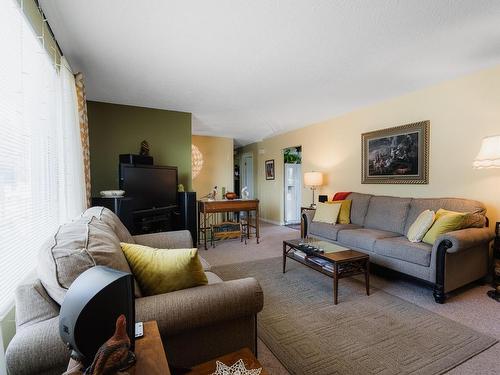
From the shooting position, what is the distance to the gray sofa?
2283 mm

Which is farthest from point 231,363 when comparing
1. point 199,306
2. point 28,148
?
point 28,148

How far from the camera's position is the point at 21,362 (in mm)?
818

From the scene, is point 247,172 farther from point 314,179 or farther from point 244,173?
point 314,179

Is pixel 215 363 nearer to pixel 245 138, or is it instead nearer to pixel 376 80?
pixel 376 80

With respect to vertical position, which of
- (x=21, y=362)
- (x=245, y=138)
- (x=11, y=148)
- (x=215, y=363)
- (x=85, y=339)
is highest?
(x=245, y=138)

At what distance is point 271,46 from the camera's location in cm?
236

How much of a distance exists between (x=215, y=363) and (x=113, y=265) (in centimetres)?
58

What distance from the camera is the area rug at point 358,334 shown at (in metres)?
1.54

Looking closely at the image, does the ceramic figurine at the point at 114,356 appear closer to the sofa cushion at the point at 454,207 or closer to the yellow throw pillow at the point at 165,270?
the yellow throw pillow at the point at 165,270

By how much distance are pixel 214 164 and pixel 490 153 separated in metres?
5.33

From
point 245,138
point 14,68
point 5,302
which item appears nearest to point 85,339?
point 5,302

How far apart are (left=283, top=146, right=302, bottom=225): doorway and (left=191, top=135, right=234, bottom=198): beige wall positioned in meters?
1.54

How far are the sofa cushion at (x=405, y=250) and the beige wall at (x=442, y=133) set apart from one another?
107 centimetres

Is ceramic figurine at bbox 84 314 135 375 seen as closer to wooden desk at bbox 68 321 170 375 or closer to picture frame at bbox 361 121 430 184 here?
wooden desk at bbox 68 321 170 375
